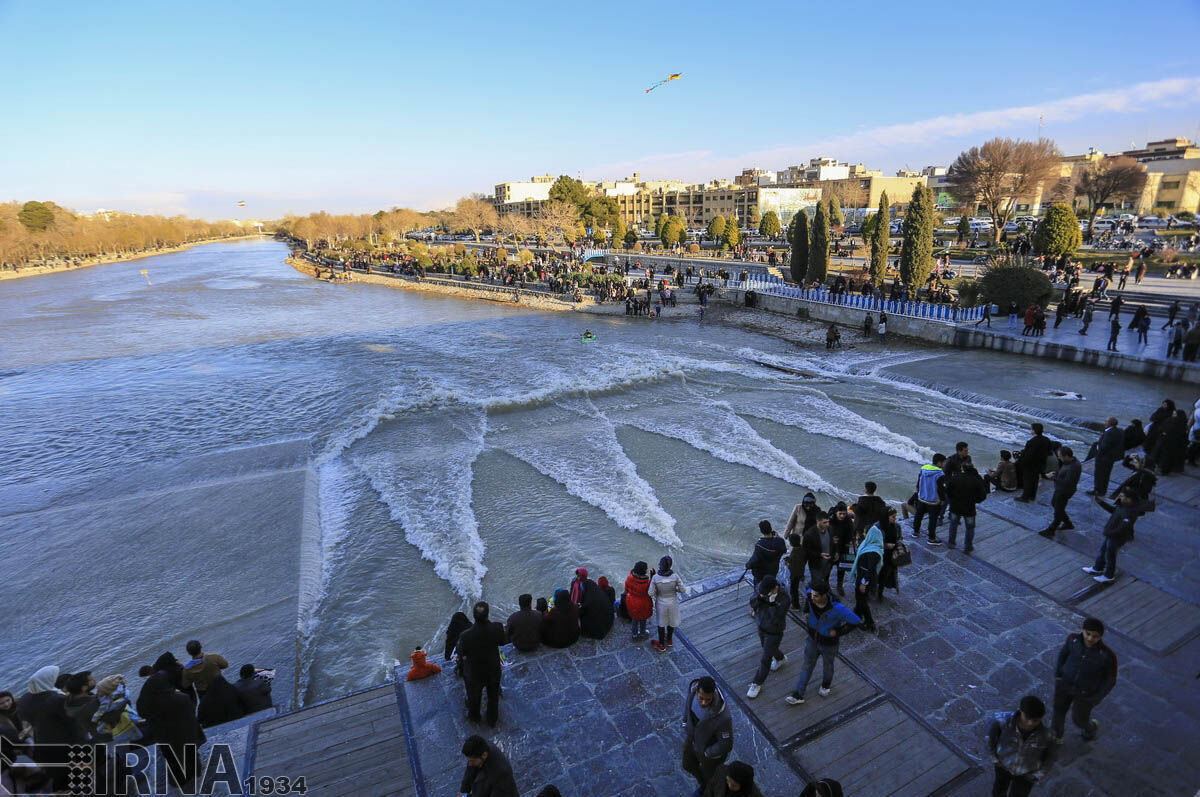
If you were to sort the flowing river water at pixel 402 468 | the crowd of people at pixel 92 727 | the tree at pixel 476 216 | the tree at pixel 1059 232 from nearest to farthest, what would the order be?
the crowd of people at pixel 92 727, the flowing river water at pixel 402 468, the tree at pixel 1059 232, the tree at pixel 476 216

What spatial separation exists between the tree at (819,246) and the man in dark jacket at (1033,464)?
21203mm

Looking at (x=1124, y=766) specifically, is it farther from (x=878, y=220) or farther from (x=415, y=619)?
(x=878, y=220)

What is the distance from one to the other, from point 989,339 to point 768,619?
1945cm

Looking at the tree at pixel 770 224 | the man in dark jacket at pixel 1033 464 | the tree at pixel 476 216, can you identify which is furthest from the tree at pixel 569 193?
the man in dark jacket at pixel 1033 464

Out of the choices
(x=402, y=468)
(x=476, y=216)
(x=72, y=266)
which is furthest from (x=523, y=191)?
(x=402, y=468)

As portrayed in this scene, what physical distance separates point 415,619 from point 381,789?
11.8ft

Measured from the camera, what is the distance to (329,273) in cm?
6050

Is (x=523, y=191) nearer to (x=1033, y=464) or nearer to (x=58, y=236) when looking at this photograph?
(x=58, y=236)

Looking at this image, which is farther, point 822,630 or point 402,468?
point 402,468

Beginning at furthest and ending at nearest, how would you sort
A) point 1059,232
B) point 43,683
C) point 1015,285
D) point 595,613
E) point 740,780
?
point 1059,232
point 1015,285
point 595,613
point 43,683
point 740,780

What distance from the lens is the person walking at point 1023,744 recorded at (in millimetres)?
3441

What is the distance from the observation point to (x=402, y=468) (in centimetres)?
1284

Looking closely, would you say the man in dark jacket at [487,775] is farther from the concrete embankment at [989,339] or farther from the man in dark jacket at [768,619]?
the concrete embankment at [989,339]

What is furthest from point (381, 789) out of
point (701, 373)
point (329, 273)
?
point (329, 273)
